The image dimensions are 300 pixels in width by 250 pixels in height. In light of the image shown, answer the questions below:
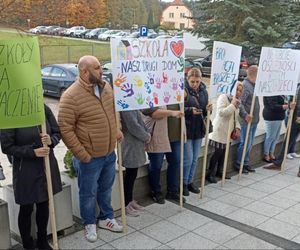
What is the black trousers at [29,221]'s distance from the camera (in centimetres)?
381

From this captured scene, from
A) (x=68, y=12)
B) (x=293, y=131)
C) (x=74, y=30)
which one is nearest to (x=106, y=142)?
(x=293, y=131)

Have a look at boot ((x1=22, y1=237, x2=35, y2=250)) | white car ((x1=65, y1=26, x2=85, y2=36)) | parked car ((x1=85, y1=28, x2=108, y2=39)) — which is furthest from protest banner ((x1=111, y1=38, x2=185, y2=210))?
white car ((x1=65, y1=26, x2=85, y2=36))

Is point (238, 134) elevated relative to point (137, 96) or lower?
lower

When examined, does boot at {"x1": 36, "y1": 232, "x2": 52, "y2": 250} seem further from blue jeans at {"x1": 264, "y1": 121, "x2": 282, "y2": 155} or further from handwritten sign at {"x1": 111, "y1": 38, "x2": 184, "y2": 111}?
blue jeans at {"x1": 264, "y1": 121, "x2": 282, "y2": 155}

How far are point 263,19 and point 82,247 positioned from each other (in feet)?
64.8

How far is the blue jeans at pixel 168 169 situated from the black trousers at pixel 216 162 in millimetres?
928

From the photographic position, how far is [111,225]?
4504 millimetres

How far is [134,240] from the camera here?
4.32 metres

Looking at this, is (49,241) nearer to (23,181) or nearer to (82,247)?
(82,247)

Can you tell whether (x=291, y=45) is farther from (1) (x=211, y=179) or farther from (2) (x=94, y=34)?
(2) (x=94, y=34)

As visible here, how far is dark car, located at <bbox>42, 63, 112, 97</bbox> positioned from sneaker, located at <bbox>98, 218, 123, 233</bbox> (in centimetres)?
1134

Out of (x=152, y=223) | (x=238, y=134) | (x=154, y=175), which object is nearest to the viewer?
(x=152, y=223)

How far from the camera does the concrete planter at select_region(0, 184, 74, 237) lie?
407cm

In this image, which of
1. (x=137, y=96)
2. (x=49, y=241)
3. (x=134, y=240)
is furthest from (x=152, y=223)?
(x=137, y=96)
